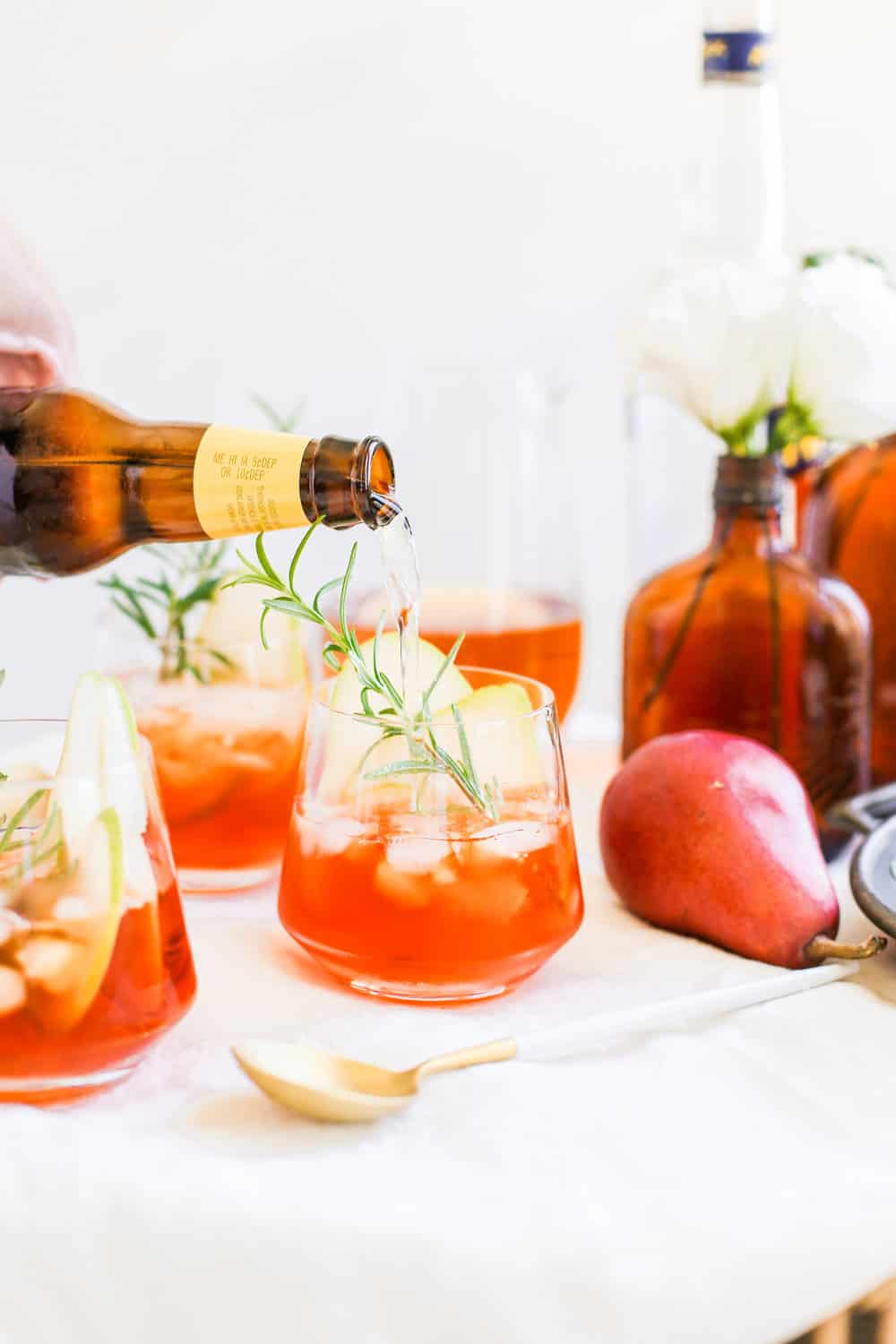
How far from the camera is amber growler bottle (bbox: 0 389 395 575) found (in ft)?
2.98

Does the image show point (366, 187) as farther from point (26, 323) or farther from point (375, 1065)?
point (375, 1065)

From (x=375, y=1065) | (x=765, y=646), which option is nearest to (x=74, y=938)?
(x=375, y=1065)

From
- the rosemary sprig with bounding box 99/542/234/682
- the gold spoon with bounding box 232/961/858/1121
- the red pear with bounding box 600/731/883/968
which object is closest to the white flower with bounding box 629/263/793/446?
the red pear with bounding box 600/731/883/968

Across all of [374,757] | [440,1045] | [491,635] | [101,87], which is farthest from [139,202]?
[440,1045]

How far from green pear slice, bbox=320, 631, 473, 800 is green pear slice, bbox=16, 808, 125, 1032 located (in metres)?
0.18

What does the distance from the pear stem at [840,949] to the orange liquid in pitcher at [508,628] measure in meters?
0.42

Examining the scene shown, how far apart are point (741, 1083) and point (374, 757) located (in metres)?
0.28

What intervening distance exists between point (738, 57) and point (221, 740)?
0.72m

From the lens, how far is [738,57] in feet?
4.37

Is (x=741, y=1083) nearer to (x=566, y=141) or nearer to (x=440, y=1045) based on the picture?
(x=440, y=1045)

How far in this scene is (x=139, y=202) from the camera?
5.64 feet

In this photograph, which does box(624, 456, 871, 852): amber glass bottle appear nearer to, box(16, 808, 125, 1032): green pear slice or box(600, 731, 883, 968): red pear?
box(600, 731, 883, 968): red pear

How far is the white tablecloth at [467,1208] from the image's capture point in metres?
0.72

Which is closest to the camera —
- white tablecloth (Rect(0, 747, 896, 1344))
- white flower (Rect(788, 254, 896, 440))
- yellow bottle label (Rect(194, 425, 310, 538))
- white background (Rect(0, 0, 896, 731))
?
white tablecloth (Rect(0, 747, 896, 1344))
